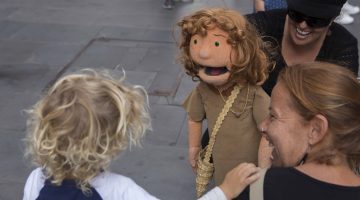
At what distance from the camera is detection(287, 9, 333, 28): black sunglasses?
8.10 ft

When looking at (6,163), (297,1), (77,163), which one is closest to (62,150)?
(77,163)

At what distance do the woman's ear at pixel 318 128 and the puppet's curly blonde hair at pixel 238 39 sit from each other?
79 centimetres

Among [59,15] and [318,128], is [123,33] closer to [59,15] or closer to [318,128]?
[59,15]

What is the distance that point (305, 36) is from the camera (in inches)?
100

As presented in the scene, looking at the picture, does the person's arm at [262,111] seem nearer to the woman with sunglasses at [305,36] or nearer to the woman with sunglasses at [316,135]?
the woman with sunglasses at [305,36]

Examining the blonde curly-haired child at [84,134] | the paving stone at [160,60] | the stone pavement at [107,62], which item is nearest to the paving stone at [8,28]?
the stone pavement at [107,62]

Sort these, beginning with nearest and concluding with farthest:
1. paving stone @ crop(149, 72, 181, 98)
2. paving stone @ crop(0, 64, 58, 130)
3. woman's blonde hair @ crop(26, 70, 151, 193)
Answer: woman's blonde hair @ crop(26, 70, 151, 193) → paving stone @ crop(0, 64, 58, 130) → paving stone @ crop(149, 72, 181, 98)

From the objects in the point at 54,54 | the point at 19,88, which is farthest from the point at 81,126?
the point at 54,54

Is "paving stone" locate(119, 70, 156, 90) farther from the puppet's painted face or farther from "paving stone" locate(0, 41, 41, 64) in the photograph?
the puppet's painted face

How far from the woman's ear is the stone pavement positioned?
7.12ft

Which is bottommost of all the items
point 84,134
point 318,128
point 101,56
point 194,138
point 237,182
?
point 101,56

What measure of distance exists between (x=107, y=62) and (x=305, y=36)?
3678mm

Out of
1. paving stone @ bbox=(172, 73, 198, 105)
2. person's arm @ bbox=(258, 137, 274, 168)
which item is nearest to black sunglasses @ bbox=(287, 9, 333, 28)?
person's arm @ bbox=(258, 137, 274, 168)

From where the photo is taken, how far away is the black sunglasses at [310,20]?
97.2 inches
